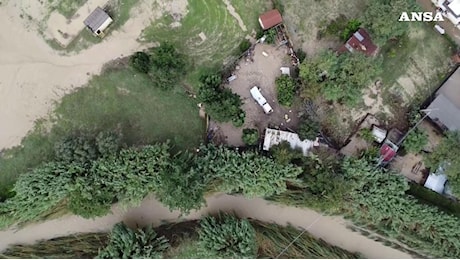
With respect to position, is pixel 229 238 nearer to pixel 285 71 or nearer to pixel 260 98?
pixel 260 98

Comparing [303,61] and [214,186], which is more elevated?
[303,61]

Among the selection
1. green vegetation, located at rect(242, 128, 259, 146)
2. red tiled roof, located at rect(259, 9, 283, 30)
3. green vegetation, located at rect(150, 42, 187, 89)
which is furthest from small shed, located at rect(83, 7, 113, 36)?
green vegetation, located at rect(242, 128, 259, 146)

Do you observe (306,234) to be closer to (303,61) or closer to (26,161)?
(303,61)


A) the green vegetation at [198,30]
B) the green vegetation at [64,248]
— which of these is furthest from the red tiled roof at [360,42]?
the green vegetation at [64,248]

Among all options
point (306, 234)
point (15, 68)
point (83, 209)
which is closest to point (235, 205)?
point (306, 234)

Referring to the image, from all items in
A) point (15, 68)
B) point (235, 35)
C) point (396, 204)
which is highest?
point (235, 35)

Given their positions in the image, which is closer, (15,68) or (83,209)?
(83,209)
